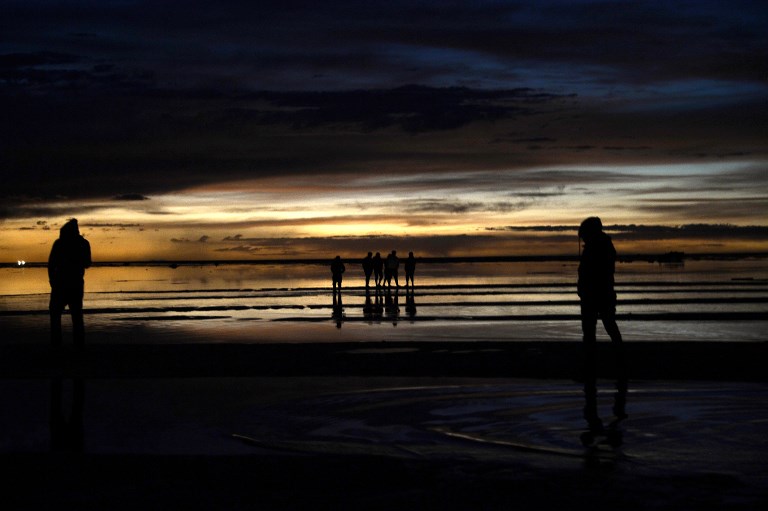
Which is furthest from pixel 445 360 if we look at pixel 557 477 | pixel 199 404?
pixel 557 477

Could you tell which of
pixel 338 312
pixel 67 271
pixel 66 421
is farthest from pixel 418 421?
pixel 338 312

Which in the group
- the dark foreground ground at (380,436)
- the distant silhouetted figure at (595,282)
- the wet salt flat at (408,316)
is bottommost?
the dark foreground ground at (380,436)

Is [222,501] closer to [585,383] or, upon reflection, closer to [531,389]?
[531,389]

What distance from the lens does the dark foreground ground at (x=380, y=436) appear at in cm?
618

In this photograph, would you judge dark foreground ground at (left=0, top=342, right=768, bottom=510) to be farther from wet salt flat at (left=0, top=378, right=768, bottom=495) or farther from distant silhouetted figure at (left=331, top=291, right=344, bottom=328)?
distant silhouetted figure at (left=331, top=291, right=344, bottom=328)

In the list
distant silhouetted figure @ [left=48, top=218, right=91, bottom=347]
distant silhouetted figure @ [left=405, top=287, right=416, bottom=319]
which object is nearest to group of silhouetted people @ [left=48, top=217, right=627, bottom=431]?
distant silhouetted figure @ [left=48, top=218, right=91, bottom=347]

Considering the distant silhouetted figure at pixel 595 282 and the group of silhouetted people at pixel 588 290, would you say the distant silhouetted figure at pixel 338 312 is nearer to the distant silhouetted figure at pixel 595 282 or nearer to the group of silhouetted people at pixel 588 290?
the group of silhouetted people at pixel 588 290

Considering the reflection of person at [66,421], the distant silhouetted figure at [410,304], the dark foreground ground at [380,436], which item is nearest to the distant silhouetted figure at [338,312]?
the distant silhouetted figure at [410,304]

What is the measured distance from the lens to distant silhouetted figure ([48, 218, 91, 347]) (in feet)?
52.1

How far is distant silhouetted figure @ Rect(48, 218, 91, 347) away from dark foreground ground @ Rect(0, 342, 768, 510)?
63.1 inches

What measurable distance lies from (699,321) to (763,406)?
15.6m

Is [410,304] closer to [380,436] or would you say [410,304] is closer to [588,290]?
[588,290]

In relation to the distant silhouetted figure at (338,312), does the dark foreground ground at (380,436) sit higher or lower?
lower

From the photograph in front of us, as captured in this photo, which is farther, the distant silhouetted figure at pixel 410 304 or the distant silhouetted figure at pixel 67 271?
the distant silhouetted figure at pixel 410 304
